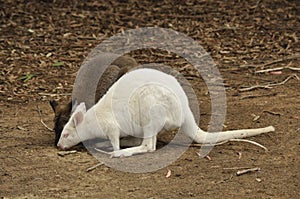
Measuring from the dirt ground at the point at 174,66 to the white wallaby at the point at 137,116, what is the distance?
175mm

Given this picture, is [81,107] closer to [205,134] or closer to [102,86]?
[102,86]

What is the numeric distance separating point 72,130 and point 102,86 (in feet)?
2.53

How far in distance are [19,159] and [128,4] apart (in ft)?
20.2

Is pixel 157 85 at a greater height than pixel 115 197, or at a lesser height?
greater

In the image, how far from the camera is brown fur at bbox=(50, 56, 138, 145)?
6.20 m

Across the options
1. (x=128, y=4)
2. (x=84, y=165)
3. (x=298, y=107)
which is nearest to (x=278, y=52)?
(x=298, y=107)

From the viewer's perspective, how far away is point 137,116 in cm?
586

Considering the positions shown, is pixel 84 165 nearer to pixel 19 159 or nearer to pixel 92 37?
pixel 19 159

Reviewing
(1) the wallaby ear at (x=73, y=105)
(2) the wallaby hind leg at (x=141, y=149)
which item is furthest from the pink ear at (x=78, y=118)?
(2) the wallaby hind leg at (x=141, y=149)

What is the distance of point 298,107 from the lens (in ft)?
22.6

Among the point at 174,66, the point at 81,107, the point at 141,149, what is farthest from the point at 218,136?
the point at 174,66

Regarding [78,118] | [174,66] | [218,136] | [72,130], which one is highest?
[78,118]

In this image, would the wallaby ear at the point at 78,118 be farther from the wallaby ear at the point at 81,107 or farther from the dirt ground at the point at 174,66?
the dirt ground at the point at 174,66

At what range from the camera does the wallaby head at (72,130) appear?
5934 millimetres
